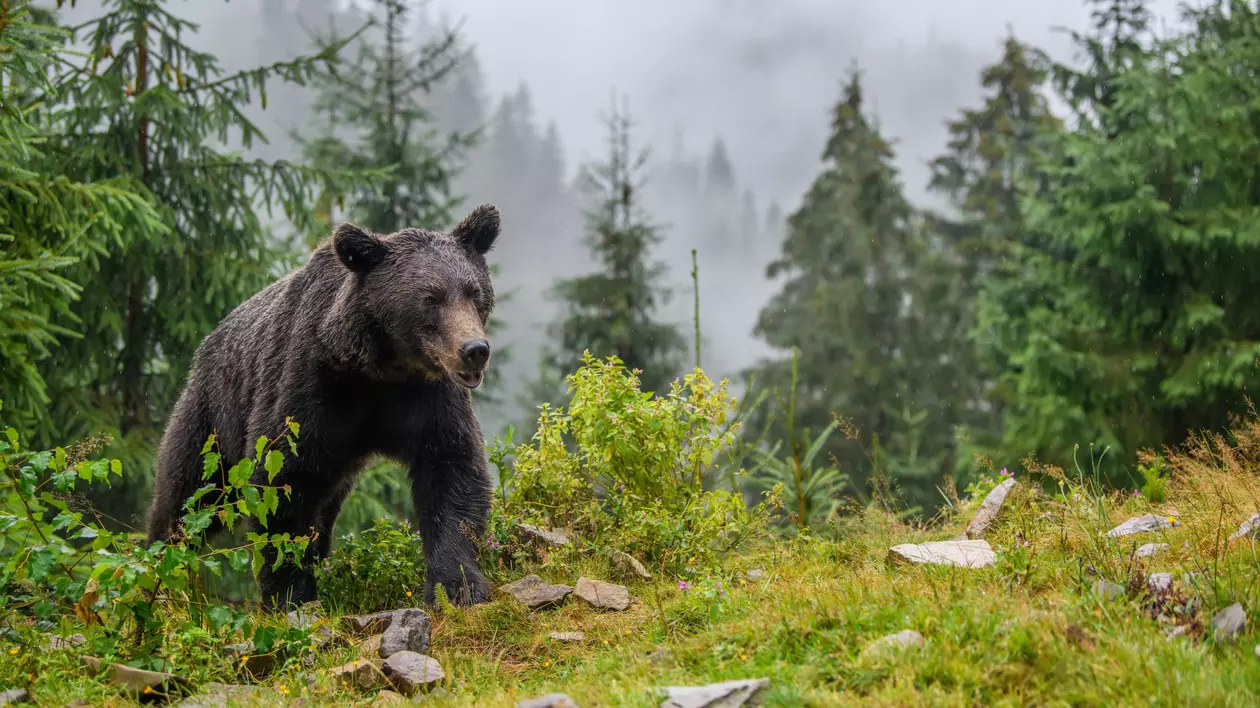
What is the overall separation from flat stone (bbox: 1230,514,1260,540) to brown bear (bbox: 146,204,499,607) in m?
3.73

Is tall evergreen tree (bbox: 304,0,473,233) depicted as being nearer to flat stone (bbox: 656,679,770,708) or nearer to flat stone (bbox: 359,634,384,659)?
flat stone (bbox: 359,634,384,659)

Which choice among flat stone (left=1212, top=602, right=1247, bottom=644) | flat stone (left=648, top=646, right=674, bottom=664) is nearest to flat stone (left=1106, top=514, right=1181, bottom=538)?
flat stone (left=1212, top=602, right=1247, bottom=644)

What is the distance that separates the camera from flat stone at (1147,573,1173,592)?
3463mm

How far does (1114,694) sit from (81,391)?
9.14 metres

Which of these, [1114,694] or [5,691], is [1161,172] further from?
[5,691]

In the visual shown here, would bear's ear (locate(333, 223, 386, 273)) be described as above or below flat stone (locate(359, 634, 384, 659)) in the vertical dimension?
above

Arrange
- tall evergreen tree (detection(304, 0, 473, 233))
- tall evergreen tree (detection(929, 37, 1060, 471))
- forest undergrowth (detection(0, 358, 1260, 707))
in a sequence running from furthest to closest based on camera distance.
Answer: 1. tall evergreen tree (detection(929, 37, 1060, 471))
2. tall evergreen tree (detection(304, 0, 473, 233))
3. forest undergrowth (detection(0, 358, 1260, 707))

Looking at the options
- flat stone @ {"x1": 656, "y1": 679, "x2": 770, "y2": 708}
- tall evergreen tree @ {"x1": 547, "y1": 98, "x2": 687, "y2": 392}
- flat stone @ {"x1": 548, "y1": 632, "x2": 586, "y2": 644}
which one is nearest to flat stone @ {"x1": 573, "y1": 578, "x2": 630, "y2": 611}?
flat stone @ {"x1": 548, "y1": 632, "x2": 586, "y2": 644}

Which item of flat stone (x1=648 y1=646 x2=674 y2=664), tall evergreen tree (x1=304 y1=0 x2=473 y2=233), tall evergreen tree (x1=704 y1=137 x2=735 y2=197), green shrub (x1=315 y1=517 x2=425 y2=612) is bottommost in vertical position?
green shrub (x1=315 y1=517 x2=425 y2=612)

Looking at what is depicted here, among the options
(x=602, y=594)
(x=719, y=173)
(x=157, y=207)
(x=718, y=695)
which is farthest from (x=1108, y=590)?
(x=719, y=173)

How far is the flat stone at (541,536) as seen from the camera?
5.93 m

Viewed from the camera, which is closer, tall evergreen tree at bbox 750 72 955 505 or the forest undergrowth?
the forest undergrowth

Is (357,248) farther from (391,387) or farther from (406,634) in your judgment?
(406,634)

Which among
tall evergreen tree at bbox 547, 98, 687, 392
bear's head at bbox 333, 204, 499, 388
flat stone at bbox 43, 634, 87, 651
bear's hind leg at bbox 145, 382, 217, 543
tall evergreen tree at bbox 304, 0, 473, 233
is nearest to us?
flat stone at bbox 43, 634, 87, 651
